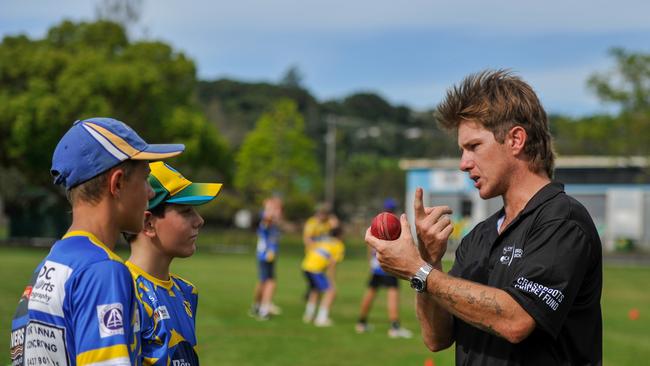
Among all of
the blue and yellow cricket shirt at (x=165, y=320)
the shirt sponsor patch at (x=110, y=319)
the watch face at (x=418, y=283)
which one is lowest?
the blue and yellow cricket shirt at (x=165, y=320)

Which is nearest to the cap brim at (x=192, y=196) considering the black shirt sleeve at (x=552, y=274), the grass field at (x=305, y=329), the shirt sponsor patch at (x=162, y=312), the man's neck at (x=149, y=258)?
the man's neck at (x=149, y=258)

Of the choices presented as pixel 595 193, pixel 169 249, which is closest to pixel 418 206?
pixel 169 249

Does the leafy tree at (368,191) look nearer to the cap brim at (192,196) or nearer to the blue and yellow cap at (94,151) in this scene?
the cap brim at (192,196)

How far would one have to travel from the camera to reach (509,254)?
3.55 m

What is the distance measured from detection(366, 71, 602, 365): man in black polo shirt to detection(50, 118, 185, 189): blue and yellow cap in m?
1.21

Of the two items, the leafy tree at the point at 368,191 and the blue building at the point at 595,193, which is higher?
the blue building at the point at 595,193

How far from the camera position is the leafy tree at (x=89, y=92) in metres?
37.5

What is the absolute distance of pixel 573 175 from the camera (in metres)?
54.9

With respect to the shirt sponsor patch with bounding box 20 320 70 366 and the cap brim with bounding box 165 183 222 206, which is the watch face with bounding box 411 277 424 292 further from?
the shirt sponsor patch with bounding box 20 320 70 366

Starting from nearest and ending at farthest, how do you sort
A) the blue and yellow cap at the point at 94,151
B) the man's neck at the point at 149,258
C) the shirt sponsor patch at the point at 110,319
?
the shirt sponsor patch at the point at 110,319, the blue and yellow cap at the point at 94,151, the man's neck at the point at 149,258

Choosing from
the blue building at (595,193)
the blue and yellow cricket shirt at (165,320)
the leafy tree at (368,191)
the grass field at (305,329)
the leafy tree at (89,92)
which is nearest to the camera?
the blue and yellow cricket shirt at (165,320)

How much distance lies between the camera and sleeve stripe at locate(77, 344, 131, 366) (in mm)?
2650

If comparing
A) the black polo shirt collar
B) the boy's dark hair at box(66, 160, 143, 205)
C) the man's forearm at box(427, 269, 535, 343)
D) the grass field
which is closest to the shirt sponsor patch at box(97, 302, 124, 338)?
the boy's dark hair at box(66, 160, 143, 205)

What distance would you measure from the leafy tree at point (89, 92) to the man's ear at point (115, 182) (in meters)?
35.9
